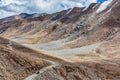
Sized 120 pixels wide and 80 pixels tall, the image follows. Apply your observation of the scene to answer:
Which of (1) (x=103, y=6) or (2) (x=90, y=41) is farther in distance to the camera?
(1) (x=103, y=6)

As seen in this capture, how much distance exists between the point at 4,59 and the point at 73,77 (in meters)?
9.01

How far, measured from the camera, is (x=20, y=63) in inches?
1816

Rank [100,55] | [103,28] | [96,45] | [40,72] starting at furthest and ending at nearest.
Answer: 1. [103,28]
2. [96,45]
3. [100,55]
4. [40,72]

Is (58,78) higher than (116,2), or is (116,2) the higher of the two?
(116,2)

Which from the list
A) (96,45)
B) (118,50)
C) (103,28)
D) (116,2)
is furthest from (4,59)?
(116,2)

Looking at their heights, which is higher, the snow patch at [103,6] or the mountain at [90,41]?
the snow patch at [103,6]

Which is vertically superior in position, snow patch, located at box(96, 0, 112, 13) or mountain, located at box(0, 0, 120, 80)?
snow patch, located at box(96, 0, 112, 13)

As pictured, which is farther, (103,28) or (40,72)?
(103,28)

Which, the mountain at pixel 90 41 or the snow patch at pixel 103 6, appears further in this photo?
the snow patch at pixel 103 6

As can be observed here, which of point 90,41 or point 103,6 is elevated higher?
point 103,6

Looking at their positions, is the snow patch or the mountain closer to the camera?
the mountain

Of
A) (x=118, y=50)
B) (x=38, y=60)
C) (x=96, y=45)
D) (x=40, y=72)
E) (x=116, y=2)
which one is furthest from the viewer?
(x=116, y=2)

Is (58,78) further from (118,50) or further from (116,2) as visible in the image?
(116,2)

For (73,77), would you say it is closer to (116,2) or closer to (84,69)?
(84,69)
